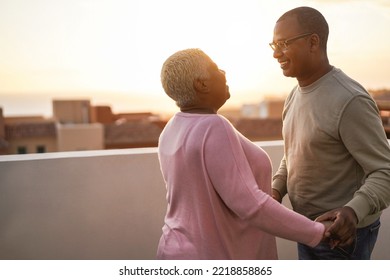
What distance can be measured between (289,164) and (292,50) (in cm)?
32

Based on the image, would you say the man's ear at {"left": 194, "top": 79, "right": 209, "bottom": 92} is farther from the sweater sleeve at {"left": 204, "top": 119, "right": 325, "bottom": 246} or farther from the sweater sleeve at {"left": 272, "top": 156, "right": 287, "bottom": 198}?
the sweater sleeve at {"left": 272, "top": 156, "right": 287, "bottom": 198}

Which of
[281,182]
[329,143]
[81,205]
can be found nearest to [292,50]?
[329,143]

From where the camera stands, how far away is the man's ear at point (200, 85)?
3.43ft

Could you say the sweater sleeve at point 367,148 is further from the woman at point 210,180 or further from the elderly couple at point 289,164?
the woman at point 210,180

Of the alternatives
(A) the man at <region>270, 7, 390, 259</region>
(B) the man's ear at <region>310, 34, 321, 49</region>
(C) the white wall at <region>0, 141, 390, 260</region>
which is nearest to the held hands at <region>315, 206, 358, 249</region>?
(A) the man at <region>270, 7, 390, 259</region>

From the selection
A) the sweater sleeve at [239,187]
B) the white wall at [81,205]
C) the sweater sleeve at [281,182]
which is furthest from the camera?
the white wall at [81,205]

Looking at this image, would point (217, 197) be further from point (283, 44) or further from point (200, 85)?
point (283, 44)

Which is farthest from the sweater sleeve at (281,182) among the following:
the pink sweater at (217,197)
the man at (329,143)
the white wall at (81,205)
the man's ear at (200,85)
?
the white wall at (81,205)

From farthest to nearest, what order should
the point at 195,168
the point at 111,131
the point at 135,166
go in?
1. the point at 111,131
2. the point at 135,166
3. the point at 195,168

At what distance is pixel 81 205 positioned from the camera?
2.02 metres
